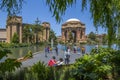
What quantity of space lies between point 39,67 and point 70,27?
463ft

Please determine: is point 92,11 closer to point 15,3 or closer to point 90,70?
point 15,3

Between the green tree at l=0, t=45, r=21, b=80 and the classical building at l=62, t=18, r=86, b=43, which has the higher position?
the classical building at l=62, t=18, r=86, b=43

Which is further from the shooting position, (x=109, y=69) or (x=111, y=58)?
(x=111, y=58)

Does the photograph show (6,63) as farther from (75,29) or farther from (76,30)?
(76,30)

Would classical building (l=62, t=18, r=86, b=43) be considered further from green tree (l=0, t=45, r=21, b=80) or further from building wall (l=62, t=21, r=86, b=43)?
green tree (l=0, t=45, r=21, b=80)

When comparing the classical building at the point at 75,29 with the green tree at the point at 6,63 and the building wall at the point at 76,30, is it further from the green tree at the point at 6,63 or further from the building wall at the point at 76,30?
the green tree at the point at 6,63

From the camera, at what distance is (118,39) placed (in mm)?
7738

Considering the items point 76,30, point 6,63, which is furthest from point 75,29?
point 6,63

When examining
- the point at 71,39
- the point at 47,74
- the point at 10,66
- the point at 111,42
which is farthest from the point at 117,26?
the point at 71,39

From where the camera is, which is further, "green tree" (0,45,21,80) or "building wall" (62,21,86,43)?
"building wall" (62,21,86,43)

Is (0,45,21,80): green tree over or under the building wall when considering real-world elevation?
under

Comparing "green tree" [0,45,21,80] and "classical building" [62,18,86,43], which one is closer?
"green tree" [0,45,21,80]

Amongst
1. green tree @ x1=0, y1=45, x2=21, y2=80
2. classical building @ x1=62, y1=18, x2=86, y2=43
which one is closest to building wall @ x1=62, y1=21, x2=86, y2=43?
classical building @ x1=62, y1=18, x2=86, y2=43

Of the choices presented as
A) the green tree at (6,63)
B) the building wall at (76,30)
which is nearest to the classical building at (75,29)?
the building wall at (76,30)
